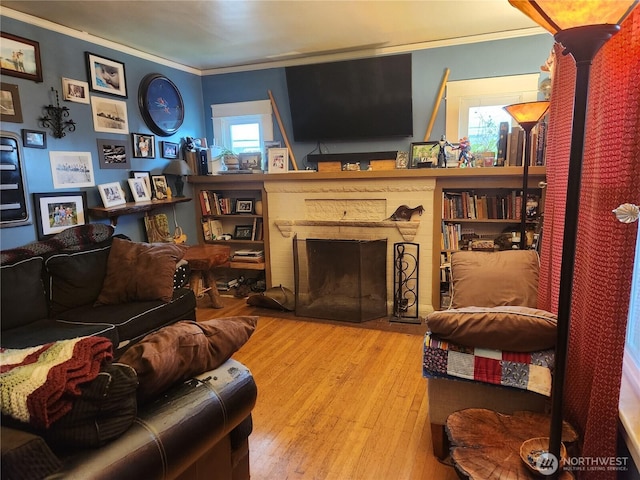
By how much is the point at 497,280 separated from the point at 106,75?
348 cm

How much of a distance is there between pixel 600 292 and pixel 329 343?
2.23 metres

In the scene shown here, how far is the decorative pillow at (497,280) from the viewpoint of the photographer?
90.0 inches

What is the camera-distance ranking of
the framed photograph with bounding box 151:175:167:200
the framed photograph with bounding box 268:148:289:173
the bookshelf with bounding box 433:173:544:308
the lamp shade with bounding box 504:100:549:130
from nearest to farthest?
the lamp shade with bounding box 504:100:549:130, the bookshelf with bounding box 433:173:544:308, the framed photograph with bounding box 151:175:167:200, the framed photograph with bounding box 268:148:289:173

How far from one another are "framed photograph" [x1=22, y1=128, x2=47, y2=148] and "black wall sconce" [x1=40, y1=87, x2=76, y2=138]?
0.08m

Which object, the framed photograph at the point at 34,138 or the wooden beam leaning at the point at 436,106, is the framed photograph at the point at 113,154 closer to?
the framed photograph at the point at 34,138

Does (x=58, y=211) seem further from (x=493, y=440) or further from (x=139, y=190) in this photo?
(x=493, y=440)

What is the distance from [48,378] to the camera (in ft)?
2.91

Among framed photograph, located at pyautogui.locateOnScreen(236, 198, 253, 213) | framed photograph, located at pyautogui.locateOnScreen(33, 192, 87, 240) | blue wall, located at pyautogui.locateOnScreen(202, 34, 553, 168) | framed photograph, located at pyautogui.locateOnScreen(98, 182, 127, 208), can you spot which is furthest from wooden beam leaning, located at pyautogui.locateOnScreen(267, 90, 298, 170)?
framed photograph, located at pyautogui.locateOnScreen(33, 192, 87, 240)

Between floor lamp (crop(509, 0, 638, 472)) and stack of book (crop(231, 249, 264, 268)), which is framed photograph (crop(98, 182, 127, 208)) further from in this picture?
floor lamp (crop(509, 0, 638, 472))

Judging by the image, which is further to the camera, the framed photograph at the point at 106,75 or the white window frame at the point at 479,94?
the white window frame at the point at 479,94

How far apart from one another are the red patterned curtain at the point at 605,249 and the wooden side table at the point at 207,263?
3.05 metres

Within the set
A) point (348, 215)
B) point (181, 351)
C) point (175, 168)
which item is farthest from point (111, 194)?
point (181, 351)

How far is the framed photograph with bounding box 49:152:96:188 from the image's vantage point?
123 inches

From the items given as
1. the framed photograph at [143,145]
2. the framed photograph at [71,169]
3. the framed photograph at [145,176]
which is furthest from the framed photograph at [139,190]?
the framed photograph at [71,169]
